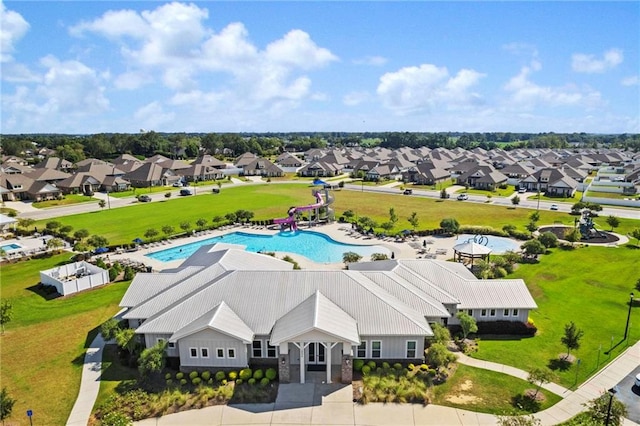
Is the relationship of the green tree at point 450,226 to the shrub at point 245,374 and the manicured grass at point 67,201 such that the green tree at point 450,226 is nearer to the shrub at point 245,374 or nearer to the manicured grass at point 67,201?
the shrub at point 245,374

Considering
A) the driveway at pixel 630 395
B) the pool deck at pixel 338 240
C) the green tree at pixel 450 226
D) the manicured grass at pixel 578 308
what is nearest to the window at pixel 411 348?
the manicured grass at pixel 578 308

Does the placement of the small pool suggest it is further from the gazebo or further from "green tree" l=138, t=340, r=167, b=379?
"green tree" l=138, t=340, r=167, b=379

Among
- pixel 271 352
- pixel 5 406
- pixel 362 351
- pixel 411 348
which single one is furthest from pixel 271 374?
pixel 5 406

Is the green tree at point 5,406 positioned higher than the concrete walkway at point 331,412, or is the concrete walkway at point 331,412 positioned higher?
the green tree at point 5,406

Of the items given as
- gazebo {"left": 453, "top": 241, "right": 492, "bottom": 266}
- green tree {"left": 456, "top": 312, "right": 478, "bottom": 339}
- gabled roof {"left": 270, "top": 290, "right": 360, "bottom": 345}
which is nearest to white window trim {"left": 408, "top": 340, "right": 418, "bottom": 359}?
gabled roof {"left": 270, "top": 290, "right": 360, "bottom": 345}

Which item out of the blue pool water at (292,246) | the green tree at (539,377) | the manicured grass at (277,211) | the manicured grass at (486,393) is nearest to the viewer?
the manicured grass at (486,393)
